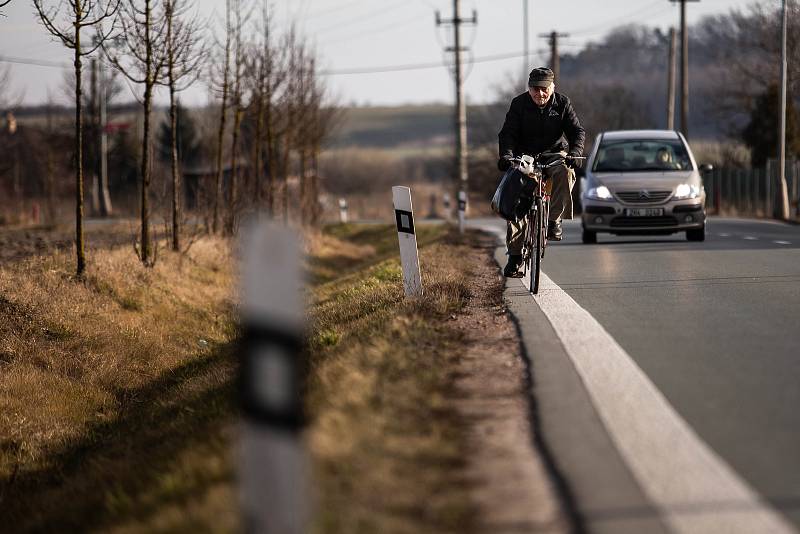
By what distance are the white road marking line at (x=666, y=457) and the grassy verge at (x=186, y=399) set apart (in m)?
0.68

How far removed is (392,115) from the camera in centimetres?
19225

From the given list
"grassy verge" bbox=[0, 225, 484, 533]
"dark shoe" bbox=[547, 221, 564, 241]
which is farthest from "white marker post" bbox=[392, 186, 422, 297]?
"dark shoe" bbox=[547, 221, 564, 241]

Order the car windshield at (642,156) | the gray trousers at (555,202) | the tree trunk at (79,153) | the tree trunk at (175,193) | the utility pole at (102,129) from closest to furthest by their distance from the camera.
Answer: the gray trousers at (555,202) → the tree trunk at (79,153) → the car windshield at (642,156) → the tree trunk at (175,193) → the utility pole at (102,129)

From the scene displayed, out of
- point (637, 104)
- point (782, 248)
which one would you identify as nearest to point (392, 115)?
point (637, 104)

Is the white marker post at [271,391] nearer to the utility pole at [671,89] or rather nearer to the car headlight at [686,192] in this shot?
the car headlight at [686,192]

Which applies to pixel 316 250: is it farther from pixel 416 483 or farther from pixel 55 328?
pixel 416 483

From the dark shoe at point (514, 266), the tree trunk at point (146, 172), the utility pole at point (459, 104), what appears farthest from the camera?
the utility pole at point (459, 104)

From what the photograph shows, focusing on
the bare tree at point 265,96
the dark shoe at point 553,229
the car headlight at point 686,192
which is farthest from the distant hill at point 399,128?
the dark shoe at point 553,229

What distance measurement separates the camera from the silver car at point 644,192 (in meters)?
18.7

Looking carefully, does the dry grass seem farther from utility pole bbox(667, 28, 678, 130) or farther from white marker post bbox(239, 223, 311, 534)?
utility pole bbox(667, 28, 678, 130)

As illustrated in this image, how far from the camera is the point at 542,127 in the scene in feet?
35.7

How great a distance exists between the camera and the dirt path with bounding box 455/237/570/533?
396 centimetres

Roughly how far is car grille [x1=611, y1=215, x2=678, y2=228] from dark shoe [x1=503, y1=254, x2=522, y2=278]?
26.0 ft

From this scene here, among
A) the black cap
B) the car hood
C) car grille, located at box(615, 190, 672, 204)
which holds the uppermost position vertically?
the black cap
